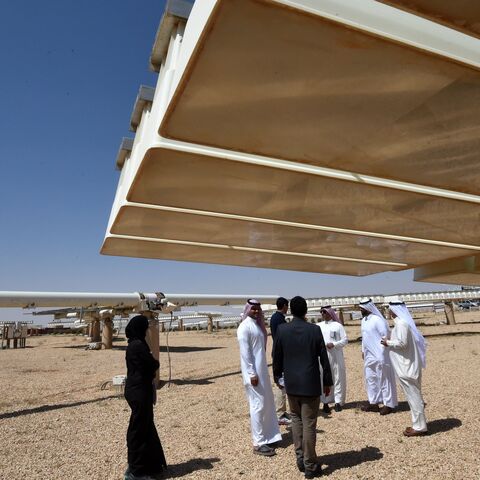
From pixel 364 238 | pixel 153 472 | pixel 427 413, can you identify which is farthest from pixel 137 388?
pixel 427 413

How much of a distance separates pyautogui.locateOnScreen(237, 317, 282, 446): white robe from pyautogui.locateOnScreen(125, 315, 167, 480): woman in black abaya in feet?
4.36

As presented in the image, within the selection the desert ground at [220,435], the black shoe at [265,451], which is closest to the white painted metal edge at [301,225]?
the desert ground at [220,435]

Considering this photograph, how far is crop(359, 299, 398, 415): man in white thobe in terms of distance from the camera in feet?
24.1

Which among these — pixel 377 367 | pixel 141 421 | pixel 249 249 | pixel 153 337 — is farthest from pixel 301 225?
pixel 153 337

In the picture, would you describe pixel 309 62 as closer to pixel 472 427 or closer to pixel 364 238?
pixel 364 238

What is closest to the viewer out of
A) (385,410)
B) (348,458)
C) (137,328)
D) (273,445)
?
(137,328)

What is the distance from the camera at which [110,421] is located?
779 centimetres

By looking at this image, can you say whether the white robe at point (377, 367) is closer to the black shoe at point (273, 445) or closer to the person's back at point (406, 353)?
the person's back at point (406, 353)

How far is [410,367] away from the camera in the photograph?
5707 mm

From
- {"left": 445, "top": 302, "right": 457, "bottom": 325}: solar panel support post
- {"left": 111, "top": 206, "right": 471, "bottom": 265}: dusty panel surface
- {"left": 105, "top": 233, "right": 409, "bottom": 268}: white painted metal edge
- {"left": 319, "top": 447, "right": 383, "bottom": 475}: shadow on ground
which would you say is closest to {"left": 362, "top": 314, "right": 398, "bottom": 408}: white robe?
{"left": 105, "top": 233, "right": 409, "bottom": 268}: white painted metal edge

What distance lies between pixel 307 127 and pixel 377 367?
6.20 metres

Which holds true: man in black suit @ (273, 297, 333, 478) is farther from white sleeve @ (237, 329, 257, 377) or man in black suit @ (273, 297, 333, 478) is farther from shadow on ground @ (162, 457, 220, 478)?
shadow on ground @ (162, 457, 220, 478)

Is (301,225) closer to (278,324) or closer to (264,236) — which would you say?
(264,236)

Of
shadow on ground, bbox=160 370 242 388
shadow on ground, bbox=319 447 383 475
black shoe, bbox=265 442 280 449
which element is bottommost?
shadow on ground, bbox=160 370 242 388
